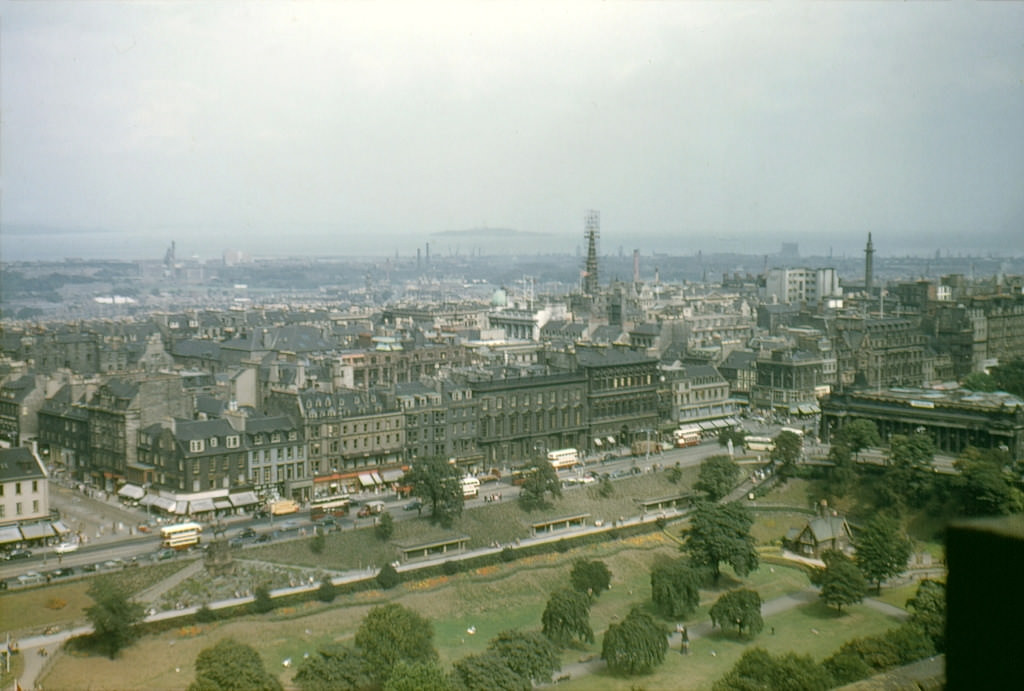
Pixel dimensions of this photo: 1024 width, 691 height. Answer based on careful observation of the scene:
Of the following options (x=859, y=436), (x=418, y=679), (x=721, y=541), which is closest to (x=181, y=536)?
(x=418, y=679)

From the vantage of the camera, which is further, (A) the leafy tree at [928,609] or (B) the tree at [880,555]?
(B) the tree at [880,555]

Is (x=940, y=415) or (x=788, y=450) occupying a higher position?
(x=940, y=415)

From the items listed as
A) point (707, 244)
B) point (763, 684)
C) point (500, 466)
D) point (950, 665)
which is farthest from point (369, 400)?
point (707, 244)

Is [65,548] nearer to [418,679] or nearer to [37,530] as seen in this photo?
[37,530]

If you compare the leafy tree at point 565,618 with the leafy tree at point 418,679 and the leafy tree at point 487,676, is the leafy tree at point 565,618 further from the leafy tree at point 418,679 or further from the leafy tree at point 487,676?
the leafy tree at point 418,679

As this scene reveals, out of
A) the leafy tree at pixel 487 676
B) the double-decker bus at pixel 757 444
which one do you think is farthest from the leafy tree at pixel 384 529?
the double-decker bus at pixel 757 444
